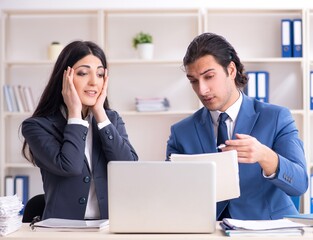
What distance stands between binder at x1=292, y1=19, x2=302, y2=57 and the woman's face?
8.31 feet

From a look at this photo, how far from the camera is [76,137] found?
7.99ft

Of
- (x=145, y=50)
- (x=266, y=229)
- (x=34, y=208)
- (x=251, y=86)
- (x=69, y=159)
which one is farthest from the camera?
(x=145, y=50)

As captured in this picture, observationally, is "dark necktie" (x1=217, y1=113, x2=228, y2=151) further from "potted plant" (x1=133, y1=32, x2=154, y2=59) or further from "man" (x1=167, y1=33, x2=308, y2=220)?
"potted plant" (x1=133, y1=32, x2=154, y2=59)

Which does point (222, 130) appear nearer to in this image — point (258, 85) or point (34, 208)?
point (34, 208)

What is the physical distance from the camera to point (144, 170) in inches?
74.0

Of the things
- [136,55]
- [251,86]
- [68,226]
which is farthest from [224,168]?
[136,55]

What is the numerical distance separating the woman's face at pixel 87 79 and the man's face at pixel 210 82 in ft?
1.30

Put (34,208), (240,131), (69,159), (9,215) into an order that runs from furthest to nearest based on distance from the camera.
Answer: (34,208) → (240,131) → (69,159) → (9,215)

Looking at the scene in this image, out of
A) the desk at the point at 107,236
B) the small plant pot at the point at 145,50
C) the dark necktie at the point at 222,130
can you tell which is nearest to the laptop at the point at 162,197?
the desk at the point at 107,236

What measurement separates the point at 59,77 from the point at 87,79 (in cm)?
14

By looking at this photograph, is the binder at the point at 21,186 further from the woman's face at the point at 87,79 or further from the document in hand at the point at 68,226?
the document in hand at the point at 68,226

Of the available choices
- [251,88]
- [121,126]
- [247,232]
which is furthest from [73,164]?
[251,88]

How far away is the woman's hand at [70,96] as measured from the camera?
99.7 inches

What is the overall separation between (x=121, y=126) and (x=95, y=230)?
0.82m
